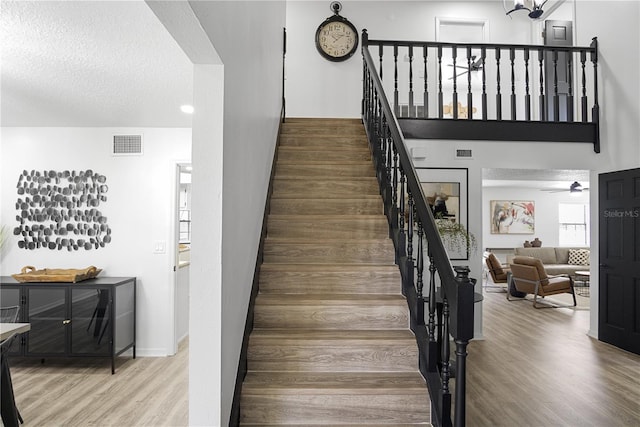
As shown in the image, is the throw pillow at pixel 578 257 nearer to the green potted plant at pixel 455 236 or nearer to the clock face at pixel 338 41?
the green potted plant at pixel 455 236

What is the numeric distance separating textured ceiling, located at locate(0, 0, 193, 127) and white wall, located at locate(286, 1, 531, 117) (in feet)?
8.41

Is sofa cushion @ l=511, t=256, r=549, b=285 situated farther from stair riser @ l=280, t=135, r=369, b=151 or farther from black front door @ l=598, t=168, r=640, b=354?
stair riser @ l=280, t=135, r=369, b=151

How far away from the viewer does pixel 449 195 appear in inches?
169

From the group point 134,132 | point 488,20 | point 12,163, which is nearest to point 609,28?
point 488,20

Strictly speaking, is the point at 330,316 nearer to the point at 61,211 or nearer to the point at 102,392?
the point at 102,392

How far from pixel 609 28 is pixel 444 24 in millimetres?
2473

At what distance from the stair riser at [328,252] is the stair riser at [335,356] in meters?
0.77

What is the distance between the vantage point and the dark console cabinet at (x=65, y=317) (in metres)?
3.57

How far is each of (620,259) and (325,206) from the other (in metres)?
3.40

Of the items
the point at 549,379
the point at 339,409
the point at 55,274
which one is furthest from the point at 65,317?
the point at 549,379

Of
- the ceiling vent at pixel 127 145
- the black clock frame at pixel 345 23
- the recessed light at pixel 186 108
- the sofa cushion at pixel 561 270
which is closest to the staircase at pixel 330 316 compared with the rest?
the recessed light at pixel 186 108

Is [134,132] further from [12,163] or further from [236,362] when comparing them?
[236,362]

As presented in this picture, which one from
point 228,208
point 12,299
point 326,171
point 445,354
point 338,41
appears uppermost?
point 338,41

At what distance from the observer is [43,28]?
1986 millimetres
